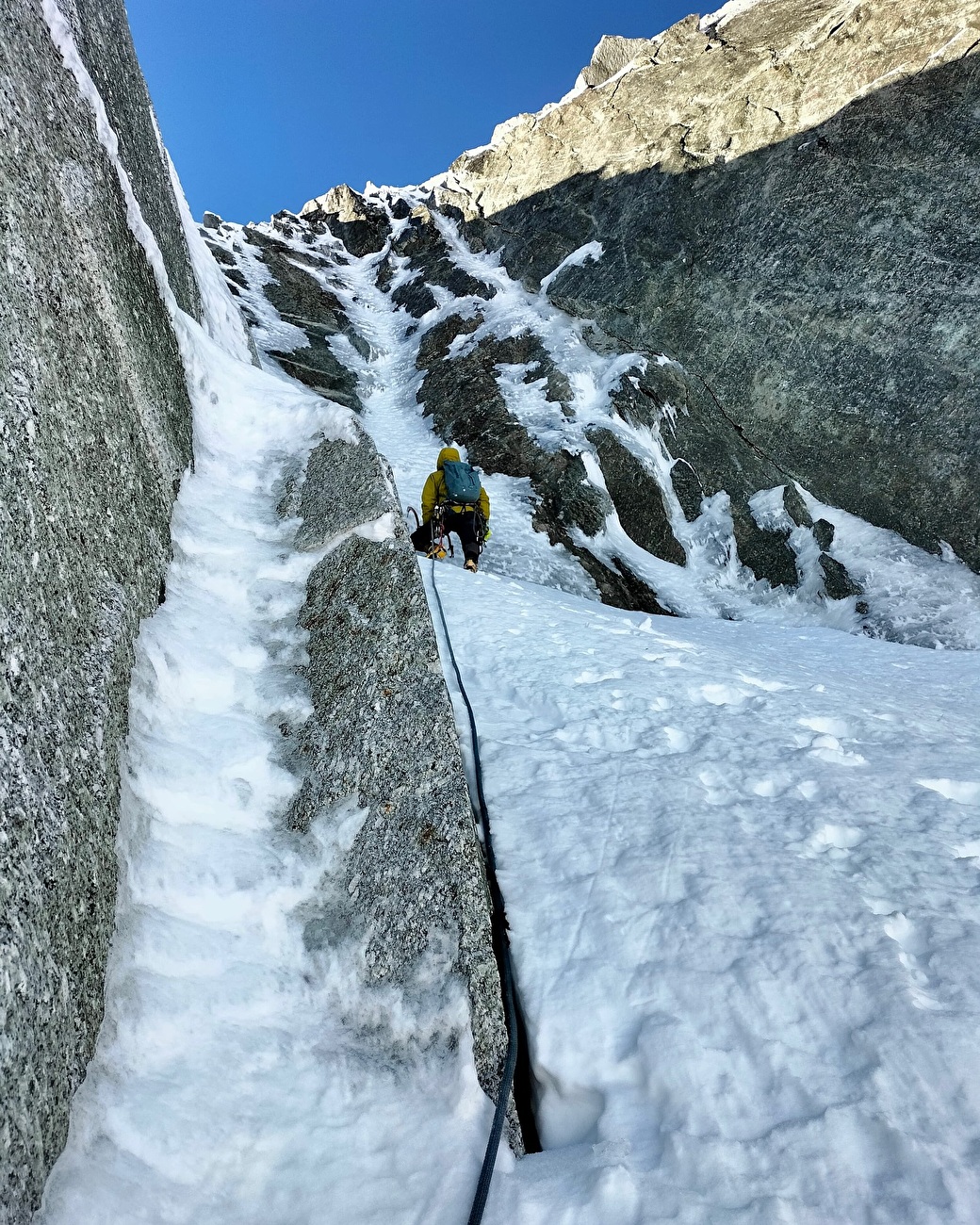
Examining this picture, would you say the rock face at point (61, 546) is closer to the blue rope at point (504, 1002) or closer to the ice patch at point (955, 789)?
the blue rope at point (504, 1002)

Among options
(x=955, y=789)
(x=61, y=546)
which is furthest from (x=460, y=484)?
(x=955, y=789)

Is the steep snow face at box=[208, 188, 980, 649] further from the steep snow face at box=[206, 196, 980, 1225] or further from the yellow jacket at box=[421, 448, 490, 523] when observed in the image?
the steep snow face at box=[206, 196, 980, 1225]

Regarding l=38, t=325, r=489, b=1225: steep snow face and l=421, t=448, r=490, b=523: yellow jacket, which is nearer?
l=38, t=325, r=489, b=1225: steep snow face

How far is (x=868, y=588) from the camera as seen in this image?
19.9 metres

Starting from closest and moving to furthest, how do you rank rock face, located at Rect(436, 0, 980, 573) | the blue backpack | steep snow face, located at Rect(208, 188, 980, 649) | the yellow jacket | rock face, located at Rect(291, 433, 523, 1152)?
rock face, located at Rect(291, 433, 523, 1152), the blue backpack, the yellow jacket, steep snow face, located at Rect(208, 188, 980, 649), rock face, located at Rect(436, 0, 980, 573)

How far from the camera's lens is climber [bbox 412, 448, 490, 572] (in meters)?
11.1

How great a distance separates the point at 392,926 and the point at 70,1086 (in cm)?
142

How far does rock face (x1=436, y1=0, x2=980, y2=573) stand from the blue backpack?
A: 41.3 ft

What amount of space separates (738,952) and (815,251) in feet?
106

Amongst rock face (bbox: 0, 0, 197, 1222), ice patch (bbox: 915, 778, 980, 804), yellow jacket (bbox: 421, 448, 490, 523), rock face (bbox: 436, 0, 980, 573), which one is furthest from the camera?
rock face (bbox: 436, 0, 980, 573)

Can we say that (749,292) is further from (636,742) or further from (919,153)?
(636,742)

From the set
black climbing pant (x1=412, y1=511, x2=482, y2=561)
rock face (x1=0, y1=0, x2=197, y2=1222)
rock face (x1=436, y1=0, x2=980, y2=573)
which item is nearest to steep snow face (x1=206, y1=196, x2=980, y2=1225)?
rock face (x1=0, y1=0, x2=197, y2=1222)

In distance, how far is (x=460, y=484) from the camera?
36.4ft

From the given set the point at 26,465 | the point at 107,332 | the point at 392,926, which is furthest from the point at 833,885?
the point at 107,332
